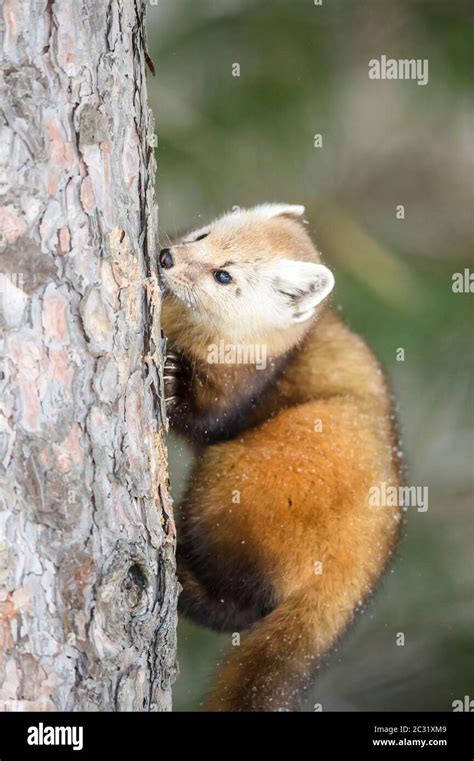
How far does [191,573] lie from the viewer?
8.59 ft

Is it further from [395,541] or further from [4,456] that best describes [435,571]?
[4,456]

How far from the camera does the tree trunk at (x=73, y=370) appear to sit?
158cm

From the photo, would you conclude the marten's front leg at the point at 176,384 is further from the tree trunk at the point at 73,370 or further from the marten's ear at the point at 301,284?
the tree trunk at the point at 73,370

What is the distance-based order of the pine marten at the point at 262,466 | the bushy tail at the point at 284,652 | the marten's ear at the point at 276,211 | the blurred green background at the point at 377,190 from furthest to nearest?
the blurred green background at the point at 377,190 → the marten's ear at the point at 276,211 → the pine marten at the point at 262,466 → the bushy tail at the point at 284,652

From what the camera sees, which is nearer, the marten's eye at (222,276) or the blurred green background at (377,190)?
the marten's eye at (222,276)

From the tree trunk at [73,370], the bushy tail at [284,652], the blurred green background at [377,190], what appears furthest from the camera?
the blurred green background at [377,190]

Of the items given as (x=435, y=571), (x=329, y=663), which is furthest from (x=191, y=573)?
(x=435, y=571)

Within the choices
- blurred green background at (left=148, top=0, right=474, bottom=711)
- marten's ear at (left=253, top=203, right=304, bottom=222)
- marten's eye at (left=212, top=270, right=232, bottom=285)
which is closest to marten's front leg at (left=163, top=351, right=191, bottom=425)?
marten's eye at (left=212, top=270, right=232, bottom=285)

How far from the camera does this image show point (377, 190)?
4.39 meters

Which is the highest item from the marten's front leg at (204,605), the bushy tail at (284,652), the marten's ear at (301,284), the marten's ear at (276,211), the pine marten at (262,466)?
the marten's ear at (276,211)

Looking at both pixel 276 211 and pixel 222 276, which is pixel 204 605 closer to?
pixel 222 276

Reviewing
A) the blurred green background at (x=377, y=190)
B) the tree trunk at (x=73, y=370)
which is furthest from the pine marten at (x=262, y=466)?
the blurred green background at (x=377, y=190)

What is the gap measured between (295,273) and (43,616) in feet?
4.47

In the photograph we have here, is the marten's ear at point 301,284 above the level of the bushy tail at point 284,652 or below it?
above
